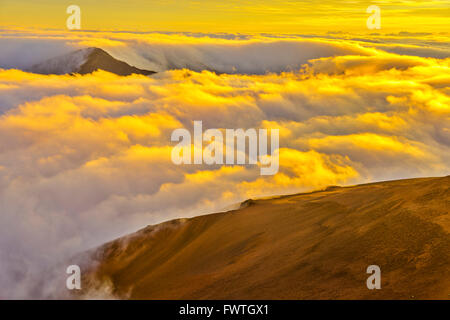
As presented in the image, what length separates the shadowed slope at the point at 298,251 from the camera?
9.38 m

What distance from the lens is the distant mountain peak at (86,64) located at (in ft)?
557

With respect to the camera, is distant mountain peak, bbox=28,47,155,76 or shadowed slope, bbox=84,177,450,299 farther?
distant mountain peak, bbox=28,47,155,76

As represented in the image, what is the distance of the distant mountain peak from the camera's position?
169875 mm

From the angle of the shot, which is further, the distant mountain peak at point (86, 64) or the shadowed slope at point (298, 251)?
the distant mountain peak at point (86, 64)

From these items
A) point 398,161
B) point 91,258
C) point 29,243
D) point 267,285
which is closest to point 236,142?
point 398,161

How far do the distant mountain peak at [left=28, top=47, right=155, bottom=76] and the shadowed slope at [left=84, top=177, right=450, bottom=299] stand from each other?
166 m

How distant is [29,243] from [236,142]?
67501mm

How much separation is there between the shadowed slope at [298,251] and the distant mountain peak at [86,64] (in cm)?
16629

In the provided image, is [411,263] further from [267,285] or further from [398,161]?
[398,161]

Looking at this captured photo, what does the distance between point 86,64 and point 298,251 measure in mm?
176700

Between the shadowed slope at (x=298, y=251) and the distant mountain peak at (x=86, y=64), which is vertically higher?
the distant mountain peak at (x=86, y=64)

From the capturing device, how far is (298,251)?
37.2ft

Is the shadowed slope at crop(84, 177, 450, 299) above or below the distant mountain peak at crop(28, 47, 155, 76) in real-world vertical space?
below
